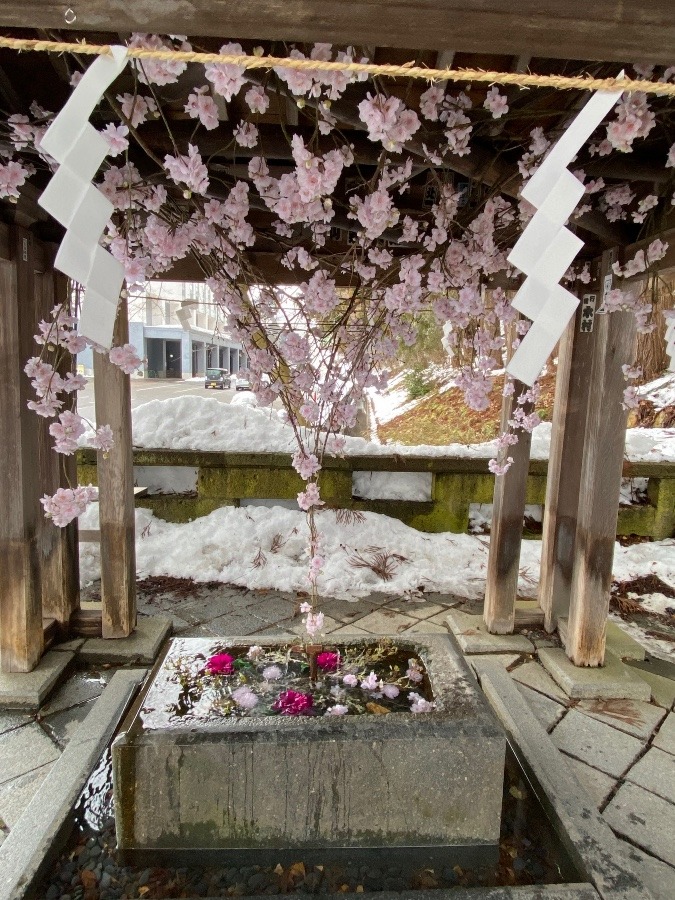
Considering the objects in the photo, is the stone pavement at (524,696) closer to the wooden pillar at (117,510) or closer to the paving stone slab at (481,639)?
the paving stone slab at (481,639)

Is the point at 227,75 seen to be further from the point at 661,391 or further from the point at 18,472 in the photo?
the point at 661,391

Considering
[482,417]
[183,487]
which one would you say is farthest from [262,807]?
[482,417]

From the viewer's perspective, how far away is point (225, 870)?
1.84 meters

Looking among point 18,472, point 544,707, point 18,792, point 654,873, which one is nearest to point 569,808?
point 654,873

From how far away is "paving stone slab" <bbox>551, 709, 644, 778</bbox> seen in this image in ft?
8.07

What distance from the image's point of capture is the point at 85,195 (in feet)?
3.54

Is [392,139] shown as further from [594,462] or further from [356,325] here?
[594,462]

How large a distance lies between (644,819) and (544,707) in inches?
30.2

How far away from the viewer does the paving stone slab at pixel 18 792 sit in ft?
6.82

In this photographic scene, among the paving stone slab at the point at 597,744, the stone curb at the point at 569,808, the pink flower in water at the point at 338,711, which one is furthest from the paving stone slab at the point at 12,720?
the paving stone slab at the point at 597,744

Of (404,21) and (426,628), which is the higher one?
(404,21)

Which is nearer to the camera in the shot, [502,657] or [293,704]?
[293,704]

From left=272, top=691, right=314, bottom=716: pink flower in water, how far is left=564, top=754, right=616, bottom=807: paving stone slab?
47.4 inches

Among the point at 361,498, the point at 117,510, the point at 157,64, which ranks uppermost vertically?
the point at 157,64
